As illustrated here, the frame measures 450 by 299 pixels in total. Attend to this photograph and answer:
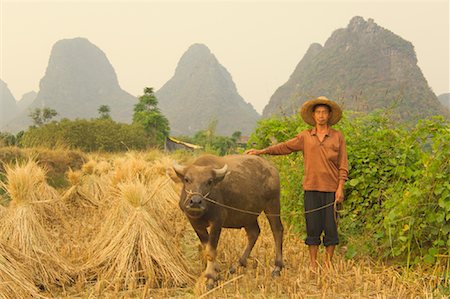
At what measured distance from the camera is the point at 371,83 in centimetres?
A: 6812

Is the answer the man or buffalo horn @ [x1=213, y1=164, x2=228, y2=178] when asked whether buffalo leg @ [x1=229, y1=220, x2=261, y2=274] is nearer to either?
the man

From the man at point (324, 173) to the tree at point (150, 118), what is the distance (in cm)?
4592

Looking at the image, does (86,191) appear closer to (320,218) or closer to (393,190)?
(320,218)

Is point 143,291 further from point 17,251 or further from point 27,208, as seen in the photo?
point 27,208

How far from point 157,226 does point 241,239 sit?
77.8 inches

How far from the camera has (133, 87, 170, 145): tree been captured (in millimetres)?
53513

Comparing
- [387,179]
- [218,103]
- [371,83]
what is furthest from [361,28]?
[387,179]

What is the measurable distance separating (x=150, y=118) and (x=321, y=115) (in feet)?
167

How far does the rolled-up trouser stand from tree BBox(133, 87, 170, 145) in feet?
151

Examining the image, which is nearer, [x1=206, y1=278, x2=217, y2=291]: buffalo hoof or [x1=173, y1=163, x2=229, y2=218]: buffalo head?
[x1=173, y1=163, x2=229, y2=218]: buffalo head

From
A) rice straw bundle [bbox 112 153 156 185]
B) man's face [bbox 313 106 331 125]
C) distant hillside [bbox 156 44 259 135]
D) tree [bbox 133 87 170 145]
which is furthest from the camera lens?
distant hillside [bbox 156 44 259 135]

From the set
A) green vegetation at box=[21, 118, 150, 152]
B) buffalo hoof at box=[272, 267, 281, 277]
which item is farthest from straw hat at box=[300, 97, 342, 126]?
green vegetation at box=[21, 118, 150, 152]

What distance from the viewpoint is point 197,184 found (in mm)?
4223

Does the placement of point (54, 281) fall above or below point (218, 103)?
below
